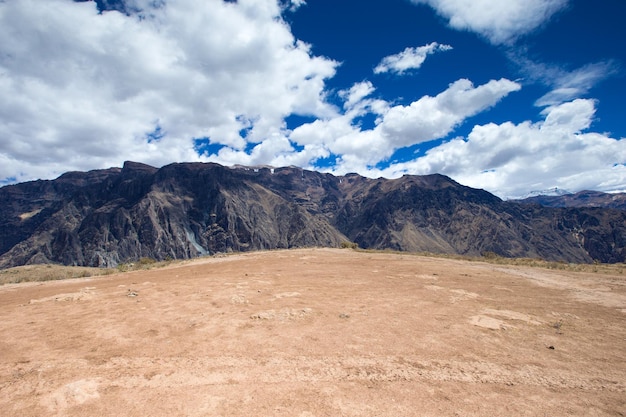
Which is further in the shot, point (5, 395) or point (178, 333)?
point (178, 333)

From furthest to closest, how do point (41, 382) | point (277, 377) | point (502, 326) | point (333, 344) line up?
point (502, 326) → point (333, 344) → point (277, 377) → point (41, 382)

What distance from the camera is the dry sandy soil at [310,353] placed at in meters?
6.08

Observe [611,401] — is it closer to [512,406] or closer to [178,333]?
[512,406]

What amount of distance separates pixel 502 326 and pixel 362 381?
6.23 meters

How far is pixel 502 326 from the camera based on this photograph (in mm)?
10508

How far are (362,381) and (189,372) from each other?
376 cm

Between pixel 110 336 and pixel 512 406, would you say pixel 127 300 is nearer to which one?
pixel 110 336

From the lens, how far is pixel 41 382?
257 inches

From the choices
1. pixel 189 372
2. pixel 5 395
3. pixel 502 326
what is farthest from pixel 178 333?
pixel 502 326

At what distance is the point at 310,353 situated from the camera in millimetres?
8117

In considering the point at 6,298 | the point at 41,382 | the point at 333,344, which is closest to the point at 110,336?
the point at 41,382

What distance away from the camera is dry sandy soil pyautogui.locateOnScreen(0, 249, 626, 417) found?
608 cm

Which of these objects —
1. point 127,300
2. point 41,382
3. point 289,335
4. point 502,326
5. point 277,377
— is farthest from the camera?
point 127,300

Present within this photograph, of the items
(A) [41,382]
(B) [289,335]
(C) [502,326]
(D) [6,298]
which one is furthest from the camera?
(D) [6,298]
